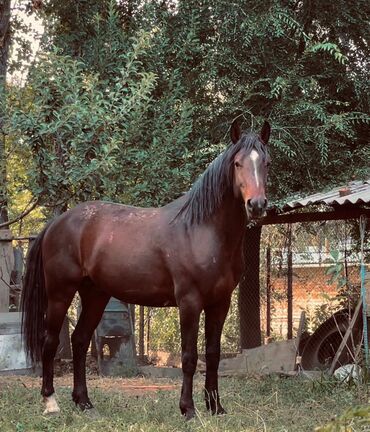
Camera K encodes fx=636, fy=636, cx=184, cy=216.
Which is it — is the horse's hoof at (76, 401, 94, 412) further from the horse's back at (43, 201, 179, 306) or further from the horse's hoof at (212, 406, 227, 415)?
the horse's hoof at (212, 406, 227, 415)

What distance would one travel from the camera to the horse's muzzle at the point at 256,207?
4184 mm

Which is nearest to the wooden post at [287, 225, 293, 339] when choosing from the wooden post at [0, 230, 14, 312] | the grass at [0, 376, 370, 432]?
the grass at [0, 376, 370, 432]

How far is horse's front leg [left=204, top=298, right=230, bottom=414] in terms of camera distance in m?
4.76

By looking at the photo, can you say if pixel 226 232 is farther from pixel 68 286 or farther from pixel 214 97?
pixel 214 97

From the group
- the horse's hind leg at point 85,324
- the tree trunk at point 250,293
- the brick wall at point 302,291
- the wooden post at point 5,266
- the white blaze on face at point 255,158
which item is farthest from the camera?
the brick wall at point 302,291

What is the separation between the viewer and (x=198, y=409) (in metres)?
5.13

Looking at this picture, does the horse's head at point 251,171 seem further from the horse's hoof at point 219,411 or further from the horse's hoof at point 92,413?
the horse's hoof at point 92,413

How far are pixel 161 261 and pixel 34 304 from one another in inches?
54.4

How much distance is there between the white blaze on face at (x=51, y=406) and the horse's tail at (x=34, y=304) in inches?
20.2

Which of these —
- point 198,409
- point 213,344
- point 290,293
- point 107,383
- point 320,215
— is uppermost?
point 320,215

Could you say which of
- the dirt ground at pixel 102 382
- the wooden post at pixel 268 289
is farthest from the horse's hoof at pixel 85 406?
the wooden post at pixel 268 289

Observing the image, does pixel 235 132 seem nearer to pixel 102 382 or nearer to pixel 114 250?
pixel 114 250

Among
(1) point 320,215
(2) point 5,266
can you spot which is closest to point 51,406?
(2) point 5,266

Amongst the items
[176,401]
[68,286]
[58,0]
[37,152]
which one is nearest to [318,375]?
[176,401]
